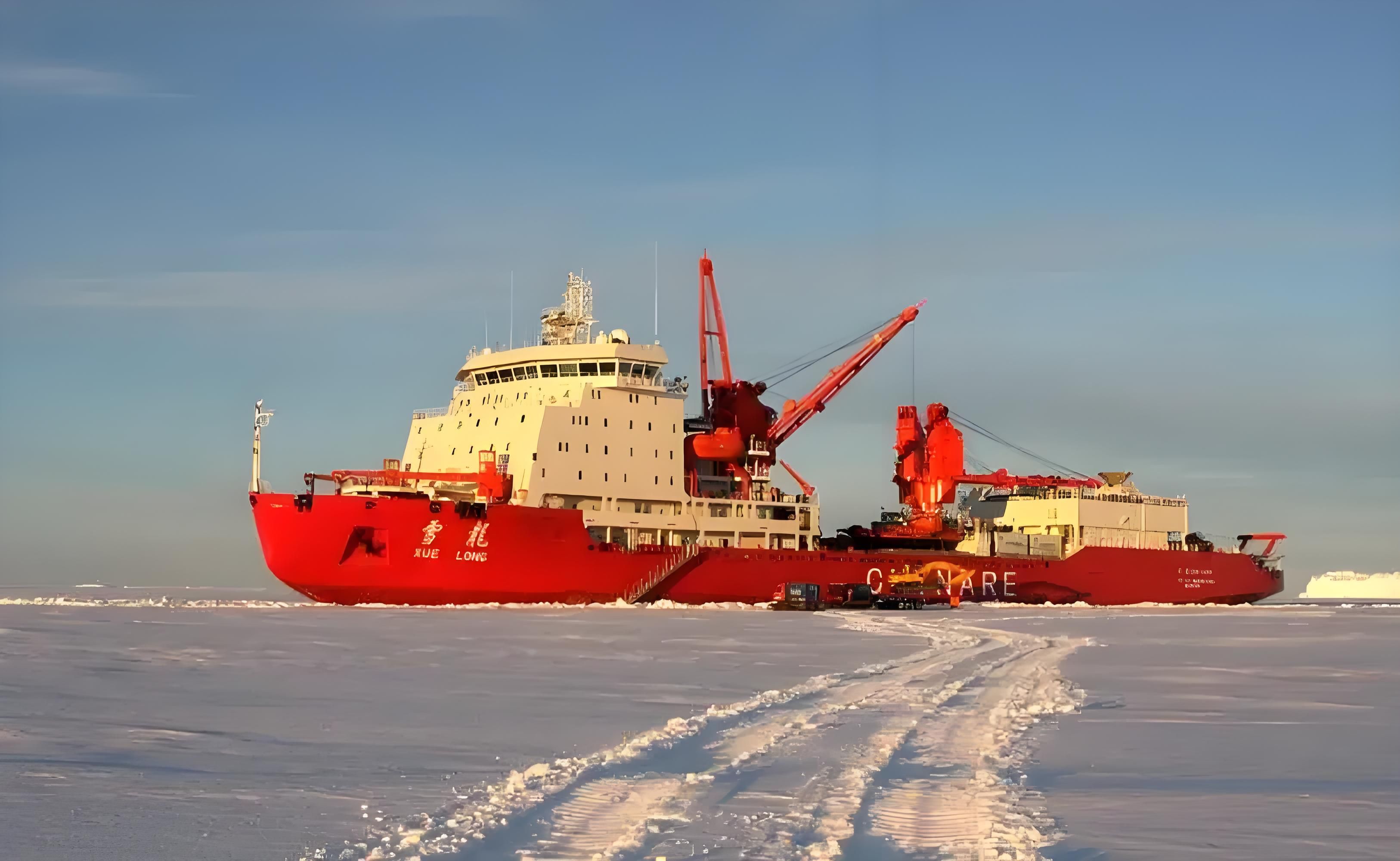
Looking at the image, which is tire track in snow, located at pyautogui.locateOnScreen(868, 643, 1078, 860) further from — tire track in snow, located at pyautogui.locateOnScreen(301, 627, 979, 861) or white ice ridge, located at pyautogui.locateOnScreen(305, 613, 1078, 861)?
tire track in snow, located at pyautogui.locateOnScreen(301, 627, 979, 861)

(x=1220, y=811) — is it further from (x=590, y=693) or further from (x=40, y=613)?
(x=40, y=613)

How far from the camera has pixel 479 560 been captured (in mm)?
36188

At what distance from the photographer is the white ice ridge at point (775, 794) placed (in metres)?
6.98

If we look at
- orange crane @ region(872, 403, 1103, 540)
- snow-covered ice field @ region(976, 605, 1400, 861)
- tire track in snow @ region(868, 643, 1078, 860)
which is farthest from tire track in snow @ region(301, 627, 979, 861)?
orange crane @ region(872, 403, 1103, 540)

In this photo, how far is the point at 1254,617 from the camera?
4053 centimetres

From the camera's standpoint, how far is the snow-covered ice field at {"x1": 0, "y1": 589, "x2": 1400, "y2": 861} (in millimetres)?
7133

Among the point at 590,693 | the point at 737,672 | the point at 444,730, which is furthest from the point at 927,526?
the point at 444,730

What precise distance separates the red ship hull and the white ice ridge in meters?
23.0

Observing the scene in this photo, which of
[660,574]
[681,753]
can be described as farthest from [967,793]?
[660,574]

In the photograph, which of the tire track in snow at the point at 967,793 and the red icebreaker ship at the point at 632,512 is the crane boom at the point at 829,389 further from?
the tire track in snow at the point at 967,793

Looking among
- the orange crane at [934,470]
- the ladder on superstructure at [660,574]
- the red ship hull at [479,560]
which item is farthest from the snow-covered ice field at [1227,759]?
the orange crane at [934,470]

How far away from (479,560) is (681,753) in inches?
1052

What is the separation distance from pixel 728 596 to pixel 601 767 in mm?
31981

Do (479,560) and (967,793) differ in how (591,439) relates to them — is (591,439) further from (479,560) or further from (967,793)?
(967,793)
